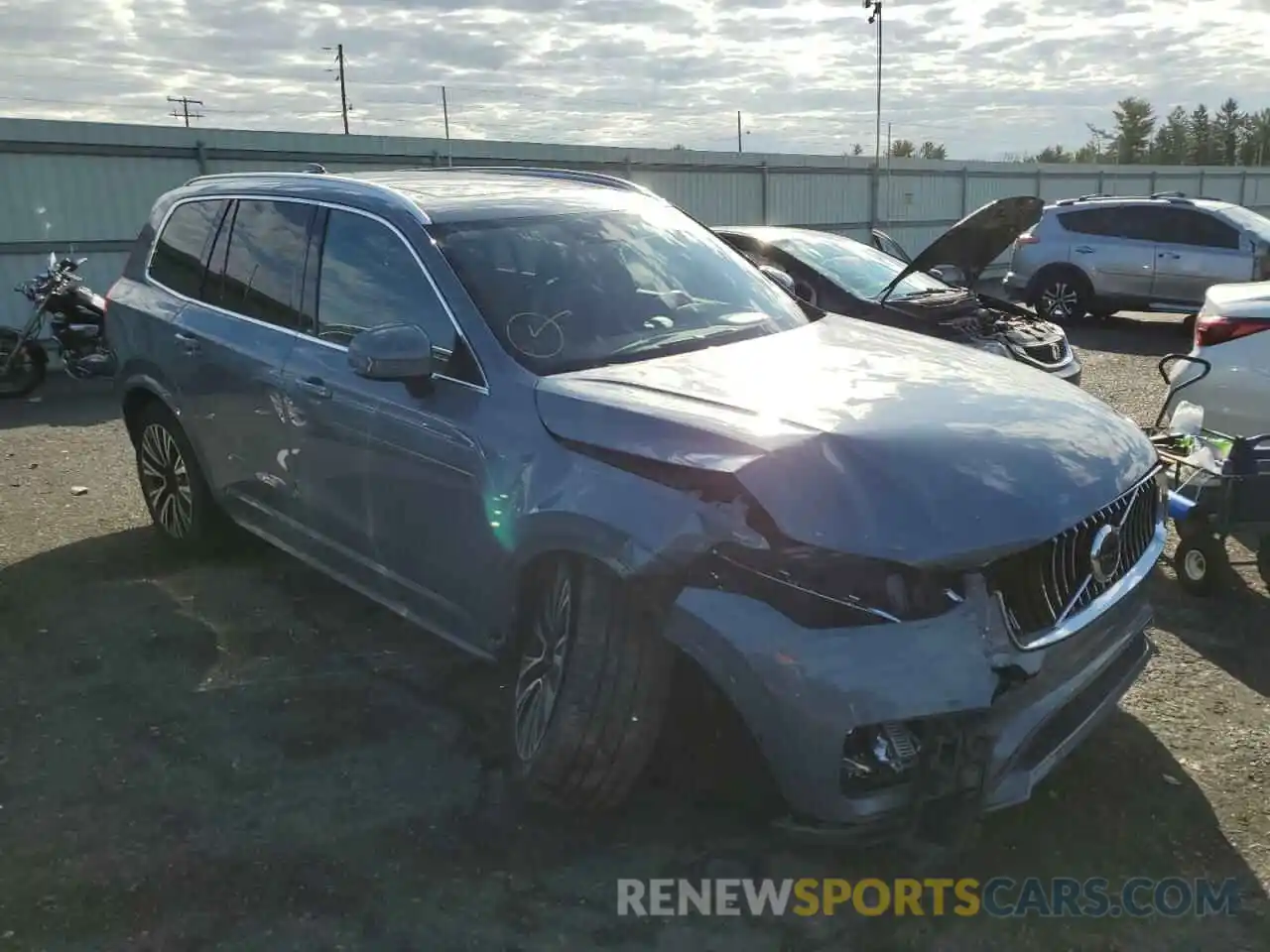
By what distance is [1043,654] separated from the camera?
2.68 metres

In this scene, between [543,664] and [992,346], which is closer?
[543,664]

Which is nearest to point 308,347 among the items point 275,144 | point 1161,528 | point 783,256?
point 1161,528

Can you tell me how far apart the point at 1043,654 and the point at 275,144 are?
12.7 metres

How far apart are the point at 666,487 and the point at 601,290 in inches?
48.8

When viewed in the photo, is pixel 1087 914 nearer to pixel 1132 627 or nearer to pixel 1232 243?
pixel 1132 627

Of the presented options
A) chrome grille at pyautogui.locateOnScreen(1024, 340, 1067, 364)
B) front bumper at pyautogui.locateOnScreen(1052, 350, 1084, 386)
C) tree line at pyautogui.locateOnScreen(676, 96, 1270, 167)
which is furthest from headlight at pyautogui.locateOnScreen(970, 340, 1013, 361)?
tree line at pyautogui.locateOnScreen(676, 96, 1270, 167)

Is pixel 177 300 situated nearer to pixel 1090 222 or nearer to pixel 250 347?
pixel 250 347

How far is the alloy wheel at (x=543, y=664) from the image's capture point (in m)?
3.03

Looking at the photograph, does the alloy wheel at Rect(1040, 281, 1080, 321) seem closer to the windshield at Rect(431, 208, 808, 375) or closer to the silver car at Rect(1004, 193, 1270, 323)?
the silver car at Rect(1004, 193, 1270, 323)

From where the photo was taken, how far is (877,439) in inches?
109

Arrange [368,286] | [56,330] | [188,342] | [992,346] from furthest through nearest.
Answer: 1. [56,330]
2. [992,346]
3. [188,342]
4. [368,286]

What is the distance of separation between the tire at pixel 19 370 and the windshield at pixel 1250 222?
1403cm

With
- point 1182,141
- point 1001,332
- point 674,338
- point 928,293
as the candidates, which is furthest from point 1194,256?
point 1182,141

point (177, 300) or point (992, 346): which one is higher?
point (177, 300)
